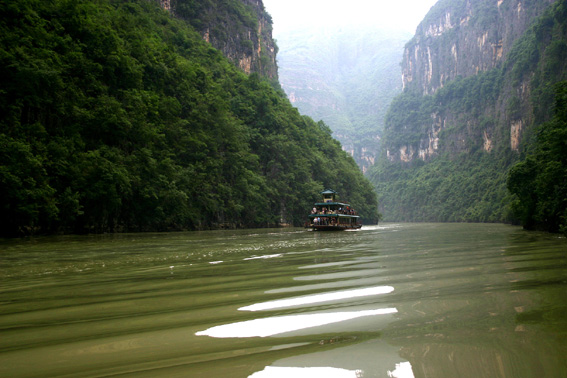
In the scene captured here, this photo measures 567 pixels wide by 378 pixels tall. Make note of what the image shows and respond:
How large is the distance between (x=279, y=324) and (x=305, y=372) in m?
0.84

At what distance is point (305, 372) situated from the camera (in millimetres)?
1688

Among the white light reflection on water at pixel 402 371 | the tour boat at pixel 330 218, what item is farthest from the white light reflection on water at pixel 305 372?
the tour boat at pixel 330 218

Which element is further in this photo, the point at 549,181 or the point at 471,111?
the point at 471,111

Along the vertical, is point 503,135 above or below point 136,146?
above

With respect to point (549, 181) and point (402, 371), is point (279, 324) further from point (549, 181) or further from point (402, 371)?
point (549, 181)

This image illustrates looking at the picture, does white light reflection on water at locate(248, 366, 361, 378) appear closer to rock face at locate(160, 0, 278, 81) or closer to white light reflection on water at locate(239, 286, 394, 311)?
white light reflection on water at locate(239, 286, 394, 311)

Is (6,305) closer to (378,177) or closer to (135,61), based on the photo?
(135,61)

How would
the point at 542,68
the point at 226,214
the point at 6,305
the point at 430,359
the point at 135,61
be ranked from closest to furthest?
the point at 430,359
the point at 6,305
the point at 135,61
the point at 226,214
the point at 542,68

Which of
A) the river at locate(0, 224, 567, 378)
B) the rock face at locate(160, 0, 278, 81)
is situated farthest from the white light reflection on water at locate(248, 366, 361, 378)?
the rock face at locate(160, 0, 278, 81)

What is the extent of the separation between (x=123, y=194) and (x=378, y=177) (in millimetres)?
168916

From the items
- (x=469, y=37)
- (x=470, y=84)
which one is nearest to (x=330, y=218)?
(x=470, y=84)

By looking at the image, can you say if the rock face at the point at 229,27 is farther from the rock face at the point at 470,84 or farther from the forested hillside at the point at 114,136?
the rock face at the point at 470,84

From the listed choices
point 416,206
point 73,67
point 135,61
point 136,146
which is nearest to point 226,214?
point 136,146

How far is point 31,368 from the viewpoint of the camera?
1.83 metres
